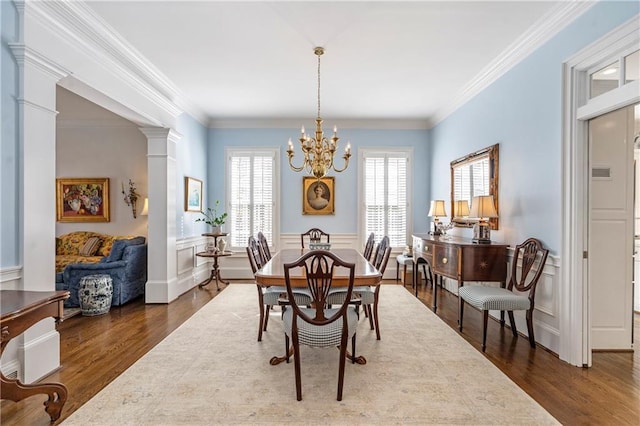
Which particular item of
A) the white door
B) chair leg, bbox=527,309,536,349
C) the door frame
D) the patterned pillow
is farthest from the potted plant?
the white door

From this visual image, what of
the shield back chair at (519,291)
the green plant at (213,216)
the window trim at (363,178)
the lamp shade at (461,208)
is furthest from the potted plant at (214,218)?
the shield back chair at (519,291)

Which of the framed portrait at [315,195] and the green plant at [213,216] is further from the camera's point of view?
the framed portrait at [315,195]

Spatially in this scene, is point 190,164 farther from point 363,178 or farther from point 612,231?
point 612,231

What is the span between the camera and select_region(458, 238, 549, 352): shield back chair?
3.23 meters

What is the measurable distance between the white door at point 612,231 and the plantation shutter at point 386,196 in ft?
12.0

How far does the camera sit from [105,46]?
345 cm

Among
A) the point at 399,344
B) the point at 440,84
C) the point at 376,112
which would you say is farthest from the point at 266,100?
the point at 399,344

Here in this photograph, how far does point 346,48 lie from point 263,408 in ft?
11.0

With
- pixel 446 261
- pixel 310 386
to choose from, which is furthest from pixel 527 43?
pixel 310 386

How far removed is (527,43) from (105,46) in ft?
13.5

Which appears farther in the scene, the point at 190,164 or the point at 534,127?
the point at 190,164

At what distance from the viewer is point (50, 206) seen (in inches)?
109

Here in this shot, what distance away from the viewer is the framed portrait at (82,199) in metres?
6.40

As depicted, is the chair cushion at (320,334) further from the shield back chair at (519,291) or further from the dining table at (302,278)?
the shield back chair at (519,291)
